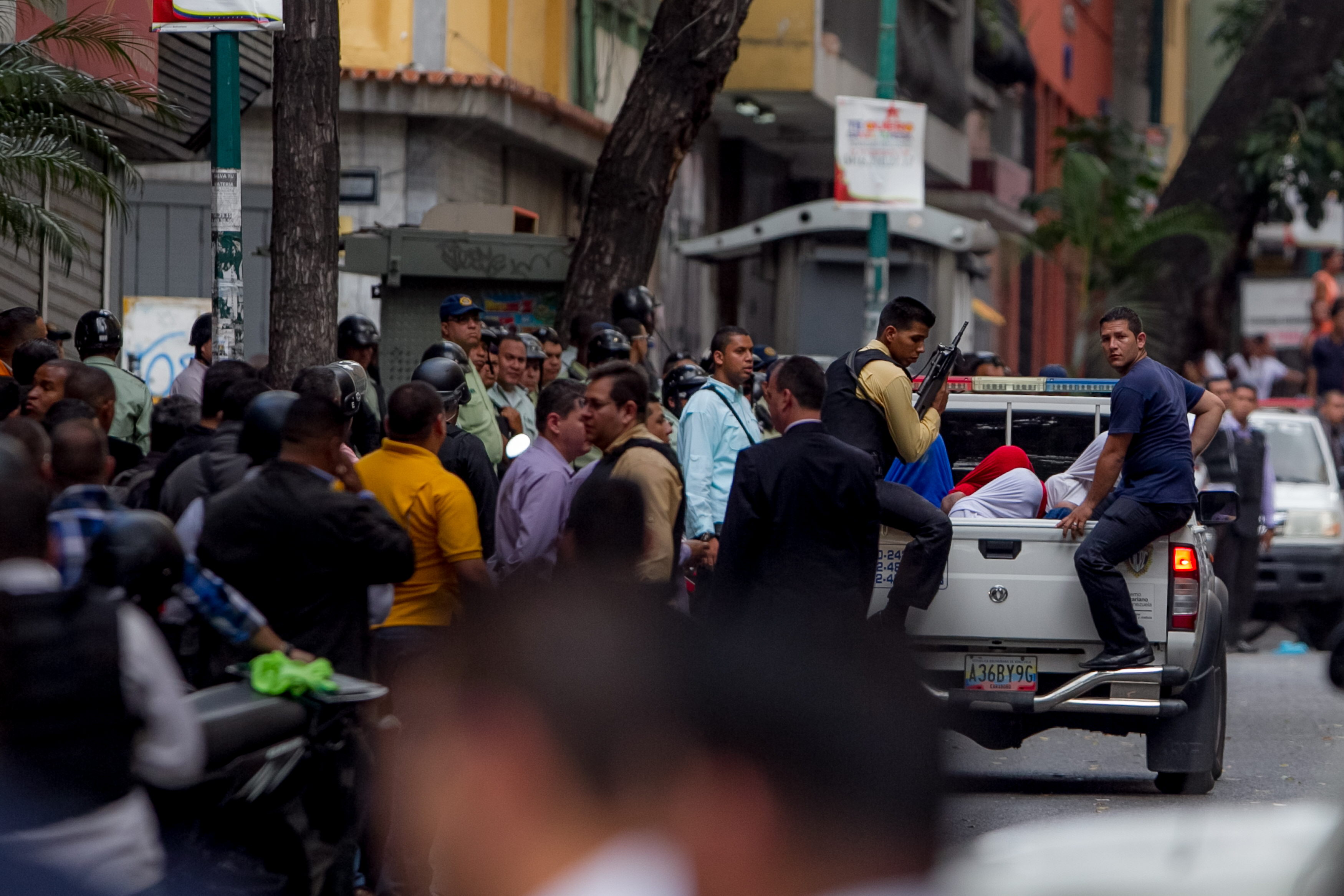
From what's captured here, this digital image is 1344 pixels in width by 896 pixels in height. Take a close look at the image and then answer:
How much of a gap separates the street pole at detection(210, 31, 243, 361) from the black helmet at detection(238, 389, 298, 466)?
3301 mm

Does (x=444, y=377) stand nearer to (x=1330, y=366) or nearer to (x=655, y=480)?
(x=655, y=480)

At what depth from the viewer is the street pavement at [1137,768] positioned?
923 cm

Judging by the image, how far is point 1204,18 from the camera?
59562mm

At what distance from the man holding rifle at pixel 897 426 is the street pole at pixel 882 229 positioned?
9.90 m

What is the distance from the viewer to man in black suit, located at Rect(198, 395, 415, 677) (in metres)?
6.03

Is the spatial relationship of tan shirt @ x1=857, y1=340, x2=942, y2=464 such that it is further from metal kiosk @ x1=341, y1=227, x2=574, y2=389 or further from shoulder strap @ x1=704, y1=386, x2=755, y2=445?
metal kiosk @ x1=341, y1=227, x2=574, y2=389

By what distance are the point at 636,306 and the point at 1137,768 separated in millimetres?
4147

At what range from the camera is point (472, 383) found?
10164 millimetres

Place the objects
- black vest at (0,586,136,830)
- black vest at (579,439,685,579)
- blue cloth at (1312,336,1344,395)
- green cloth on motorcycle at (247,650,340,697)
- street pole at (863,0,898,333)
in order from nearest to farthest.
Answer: black vest at (0,586,136,830) < green cloth on motorcycle at (247,650,340,697) < black vest at (579,439,685,579) < street pole at (863,0,898,333) < blue cloth at (1312,336,1344,395)

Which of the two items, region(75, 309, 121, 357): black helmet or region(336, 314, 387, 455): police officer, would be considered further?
region(336, 314, 387, 455): police officer

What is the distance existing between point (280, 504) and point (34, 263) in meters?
10.1

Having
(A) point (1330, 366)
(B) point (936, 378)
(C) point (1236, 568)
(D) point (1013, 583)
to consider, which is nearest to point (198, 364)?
(B) point (936, 378)

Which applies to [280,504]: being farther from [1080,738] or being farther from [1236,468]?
[1236,468]

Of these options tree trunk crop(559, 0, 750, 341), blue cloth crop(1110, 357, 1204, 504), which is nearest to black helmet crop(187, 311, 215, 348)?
tree trunk crop(559, 0, 750, 341)
